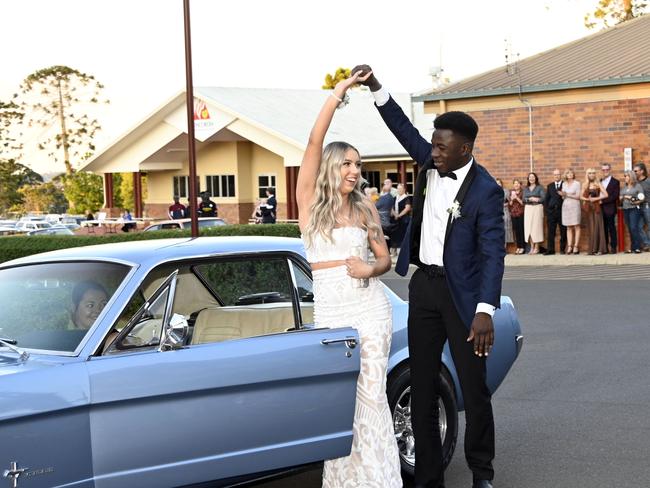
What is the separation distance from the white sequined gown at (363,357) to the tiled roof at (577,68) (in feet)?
64.4

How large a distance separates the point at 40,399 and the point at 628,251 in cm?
2066

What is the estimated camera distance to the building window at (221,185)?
49.1 metres

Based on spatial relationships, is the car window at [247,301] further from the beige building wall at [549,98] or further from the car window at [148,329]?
the beige building wall at [549,98]

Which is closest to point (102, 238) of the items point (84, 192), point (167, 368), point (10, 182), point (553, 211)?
point (553, 211)

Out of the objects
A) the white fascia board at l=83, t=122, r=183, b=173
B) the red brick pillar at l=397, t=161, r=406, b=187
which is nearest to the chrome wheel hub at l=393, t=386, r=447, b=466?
the red brick pillar at l=397, t=161, r=406, b=187

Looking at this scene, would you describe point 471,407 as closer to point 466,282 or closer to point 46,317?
point 466,282

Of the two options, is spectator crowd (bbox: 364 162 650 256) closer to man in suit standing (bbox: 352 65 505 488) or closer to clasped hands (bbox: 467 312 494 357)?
man in suit standing (bbox: 352 65 505 488)

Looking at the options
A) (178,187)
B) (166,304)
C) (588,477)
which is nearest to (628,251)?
(588,477)

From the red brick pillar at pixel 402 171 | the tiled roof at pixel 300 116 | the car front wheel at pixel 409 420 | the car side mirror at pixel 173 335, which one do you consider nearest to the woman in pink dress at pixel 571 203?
the car front wheel at pixel 409 420

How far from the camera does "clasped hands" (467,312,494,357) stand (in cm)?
580

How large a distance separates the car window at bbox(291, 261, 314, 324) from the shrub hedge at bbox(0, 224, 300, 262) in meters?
12.2

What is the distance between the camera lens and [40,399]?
475 centimetres

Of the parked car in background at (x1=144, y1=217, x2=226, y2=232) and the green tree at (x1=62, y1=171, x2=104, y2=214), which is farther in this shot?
the green tree at (x1=62, y1=171, x2=104, y2=214)

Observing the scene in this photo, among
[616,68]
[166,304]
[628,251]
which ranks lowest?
[628,251]
